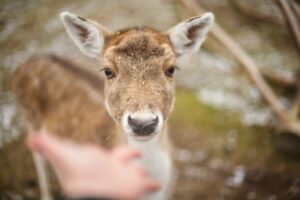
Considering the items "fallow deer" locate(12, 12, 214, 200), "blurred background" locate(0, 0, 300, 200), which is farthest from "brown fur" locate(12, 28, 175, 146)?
"blurred background" locate(0, 0, 300, 200)

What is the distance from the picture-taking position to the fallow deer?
12.3 feet

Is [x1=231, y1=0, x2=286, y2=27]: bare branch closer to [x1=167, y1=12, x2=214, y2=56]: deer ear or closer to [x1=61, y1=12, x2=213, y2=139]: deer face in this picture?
[x1=167, y1=12, x2=214, y2=56]: deer ear

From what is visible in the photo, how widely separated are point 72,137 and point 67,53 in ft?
10.8

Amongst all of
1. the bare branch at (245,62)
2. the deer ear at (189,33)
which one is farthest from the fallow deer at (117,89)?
the bare branch at (245,62)

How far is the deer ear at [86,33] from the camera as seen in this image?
164 inches

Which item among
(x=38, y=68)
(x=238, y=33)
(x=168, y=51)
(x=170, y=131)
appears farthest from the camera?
(x=238, y=33)

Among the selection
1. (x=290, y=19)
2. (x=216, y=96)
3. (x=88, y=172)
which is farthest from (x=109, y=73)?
(x=216, y=96)

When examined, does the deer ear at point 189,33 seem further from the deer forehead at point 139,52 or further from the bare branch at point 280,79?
the bare branch at point 280,79

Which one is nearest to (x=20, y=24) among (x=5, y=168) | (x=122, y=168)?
(x=5, y=168)

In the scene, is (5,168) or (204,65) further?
(204,65)

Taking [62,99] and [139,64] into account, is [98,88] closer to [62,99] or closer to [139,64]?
[62,99]

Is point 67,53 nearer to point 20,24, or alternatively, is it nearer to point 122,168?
point 20,24

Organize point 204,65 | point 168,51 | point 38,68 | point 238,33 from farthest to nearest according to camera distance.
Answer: point 238,33
point 204,65
point 38,68
point 168,51

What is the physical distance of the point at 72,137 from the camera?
5.31 m
